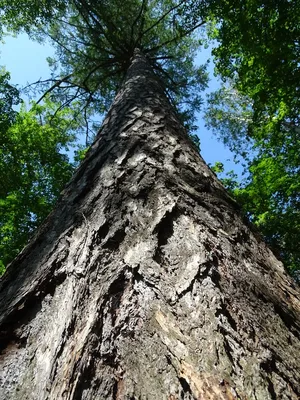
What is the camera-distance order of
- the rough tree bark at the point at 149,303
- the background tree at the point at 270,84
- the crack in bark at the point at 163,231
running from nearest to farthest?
the rough tree bark at the point at 149,303 → the crack in bark at the point at 163,231 → the background tree at the point at 270,84

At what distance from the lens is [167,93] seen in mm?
9312

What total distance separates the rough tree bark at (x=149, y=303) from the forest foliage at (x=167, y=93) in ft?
16.9

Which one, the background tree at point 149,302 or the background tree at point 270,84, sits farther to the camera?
the background tree at point 270,84

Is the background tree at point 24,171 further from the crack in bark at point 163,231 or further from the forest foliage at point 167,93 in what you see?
the crack in bark at point 163,231

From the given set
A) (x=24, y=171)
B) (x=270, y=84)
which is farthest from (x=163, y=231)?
(x=24, y=171)

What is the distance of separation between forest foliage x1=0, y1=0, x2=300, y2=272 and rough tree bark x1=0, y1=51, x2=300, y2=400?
5.16m

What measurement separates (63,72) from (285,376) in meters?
14.1

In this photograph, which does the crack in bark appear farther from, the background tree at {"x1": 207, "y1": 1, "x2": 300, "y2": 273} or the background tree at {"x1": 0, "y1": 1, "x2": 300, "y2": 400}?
the background tree at {"x1": 207, "y1": 1, "x2": 300, "y2": 273}

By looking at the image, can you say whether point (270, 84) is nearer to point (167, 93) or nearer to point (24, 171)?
point (167, 93)

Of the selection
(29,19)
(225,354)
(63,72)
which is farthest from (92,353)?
(63,72)

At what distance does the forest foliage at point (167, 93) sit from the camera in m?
6.10

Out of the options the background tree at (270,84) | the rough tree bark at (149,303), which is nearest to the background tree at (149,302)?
the rough tree bark at (149,303)

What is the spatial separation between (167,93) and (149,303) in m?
8.94

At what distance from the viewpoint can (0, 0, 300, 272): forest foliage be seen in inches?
240
